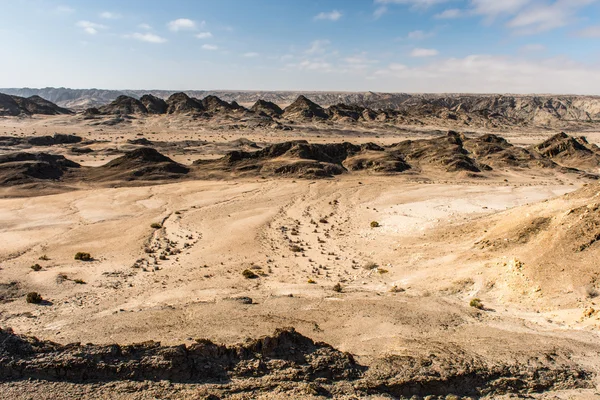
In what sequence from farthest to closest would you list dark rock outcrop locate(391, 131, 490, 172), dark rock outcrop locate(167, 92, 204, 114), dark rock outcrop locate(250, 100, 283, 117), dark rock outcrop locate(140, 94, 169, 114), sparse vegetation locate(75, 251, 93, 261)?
dark rock outcrop locate(140, 94, 169, 114), dark rock outcrop locate(250, 100, 283, 117), dark rock outcrop locate(167, 92, 204, 114), dark rock outcrop locate(391, 131, 490, 172), sparse vegetation locate(75, 251, 93, 261)

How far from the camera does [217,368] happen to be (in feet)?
35.4

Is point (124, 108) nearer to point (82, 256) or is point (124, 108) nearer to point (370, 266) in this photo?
point (82, 256)

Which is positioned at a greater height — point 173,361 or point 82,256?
point 173,361

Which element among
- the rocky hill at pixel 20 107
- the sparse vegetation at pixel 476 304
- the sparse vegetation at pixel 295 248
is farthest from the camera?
the rocky hill at pixel 20 107

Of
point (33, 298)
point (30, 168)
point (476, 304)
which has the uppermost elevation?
point (30, 168)

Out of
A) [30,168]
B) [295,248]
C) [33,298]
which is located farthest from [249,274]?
[30,168]

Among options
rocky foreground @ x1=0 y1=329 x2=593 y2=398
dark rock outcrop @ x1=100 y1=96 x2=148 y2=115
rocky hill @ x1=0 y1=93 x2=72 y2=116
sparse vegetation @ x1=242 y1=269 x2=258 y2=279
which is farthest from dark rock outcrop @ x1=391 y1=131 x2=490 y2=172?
rocky hill @ x1=0 y1=93 x2=72 y2=116

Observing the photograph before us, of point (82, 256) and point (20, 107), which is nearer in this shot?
point (82, 256)

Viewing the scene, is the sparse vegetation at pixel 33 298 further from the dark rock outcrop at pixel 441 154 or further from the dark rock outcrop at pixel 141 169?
the dark rock outcrop at pixel 441 154

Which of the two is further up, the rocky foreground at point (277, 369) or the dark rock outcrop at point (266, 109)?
the dark rock outcrop at point (266, 109)

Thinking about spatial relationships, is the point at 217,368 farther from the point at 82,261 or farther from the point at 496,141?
the point at 496,141

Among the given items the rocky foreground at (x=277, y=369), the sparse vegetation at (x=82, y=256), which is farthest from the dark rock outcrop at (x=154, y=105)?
the rocky foreground at (x=277, y=369)

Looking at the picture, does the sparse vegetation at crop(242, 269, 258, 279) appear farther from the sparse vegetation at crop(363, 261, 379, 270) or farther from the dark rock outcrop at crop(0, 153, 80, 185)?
the dark rock outcrop at crop(0, 153, 80, 185)

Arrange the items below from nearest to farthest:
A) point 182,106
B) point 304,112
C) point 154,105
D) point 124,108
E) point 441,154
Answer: point 441,154 < point 124,108 < point 304,112 < point 182,106 < point 154,105
